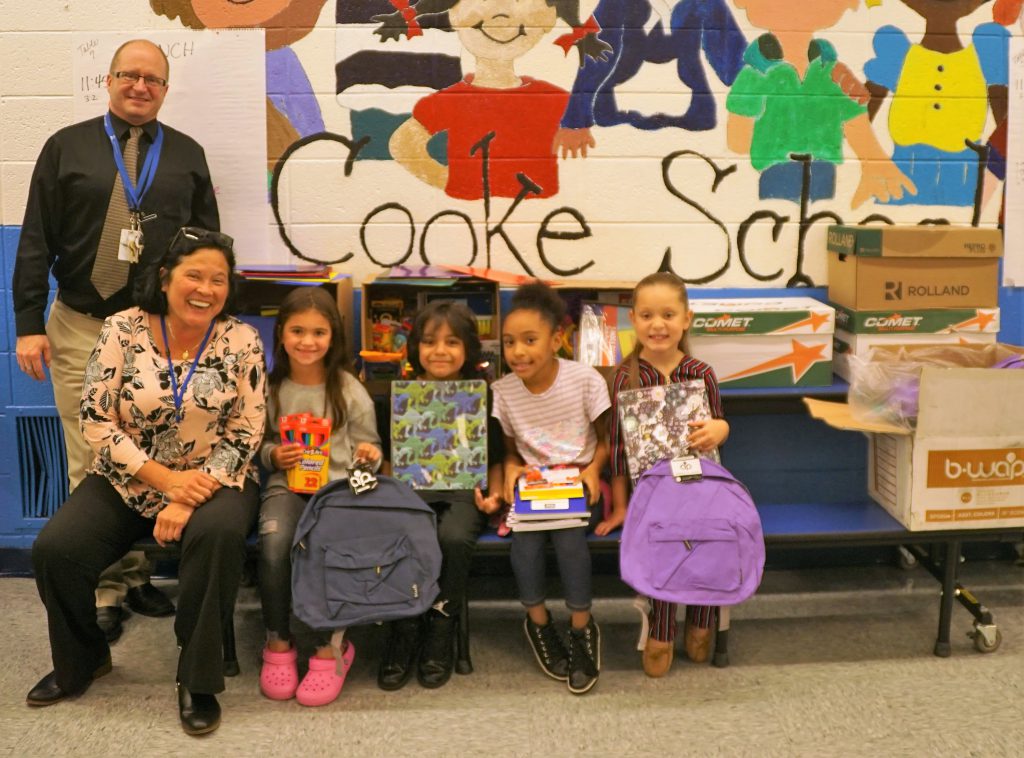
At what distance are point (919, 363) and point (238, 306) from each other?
205cm

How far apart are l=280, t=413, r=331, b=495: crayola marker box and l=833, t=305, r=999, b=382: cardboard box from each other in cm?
160

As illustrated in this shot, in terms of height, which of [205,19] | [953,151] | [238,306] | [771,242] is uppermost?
[205,19]

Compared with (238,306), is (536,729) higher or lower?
lower

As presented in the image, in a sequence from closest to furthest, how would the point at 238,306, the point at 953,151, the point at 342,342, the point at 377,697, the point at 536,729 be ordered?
the point at 536,729 → the point at 377,697 → the point at 342,342 → the point at 238,306 → the point at 953,151

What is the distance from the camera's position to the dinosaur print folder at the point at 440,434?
293 cm

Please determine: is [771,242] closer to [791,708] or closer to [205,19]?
[791,708]

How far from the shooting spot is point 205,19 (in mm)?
3279

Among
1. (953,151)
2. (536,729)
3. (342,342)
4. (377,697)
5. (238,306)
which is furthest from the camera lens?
(953,151)

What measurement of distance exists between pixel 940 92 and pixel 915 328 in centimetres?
82

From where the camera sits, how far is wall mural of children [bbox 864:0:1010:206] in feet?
11.0

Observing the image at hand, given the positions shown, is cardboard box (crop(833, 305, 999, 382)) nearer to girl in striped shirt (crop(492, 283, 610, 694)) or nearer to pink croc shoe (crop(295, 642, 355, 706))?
girl in striped shirt (crop(492, 283, 610, 694))

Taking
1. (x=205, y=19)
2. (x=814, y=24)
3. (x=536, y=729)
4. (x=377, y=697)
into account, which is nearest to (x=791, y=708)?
(x=536, y=729)

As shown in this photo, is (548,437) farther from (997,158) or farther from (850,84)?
(997,158)

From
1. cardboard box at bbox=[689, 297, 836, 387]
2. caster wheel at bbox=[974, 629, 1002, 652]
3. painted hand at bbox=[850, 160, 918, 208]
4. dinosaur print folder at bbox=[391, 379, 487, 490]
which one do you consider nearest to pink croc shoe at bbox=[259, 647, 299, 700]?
dinosaur print folder at bbox=[391, 379, 487, 490]
